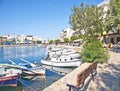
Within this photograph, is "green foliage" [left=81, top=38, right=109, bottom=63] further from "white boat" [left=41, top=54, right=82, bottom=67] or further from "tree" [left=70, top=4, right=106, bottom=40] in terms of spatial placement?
"tree" [left=70, top=4, right=106, bottom=40]

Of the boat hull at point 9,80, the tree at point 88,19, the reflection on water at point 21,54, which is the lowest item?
the reflection on water at point 21,54

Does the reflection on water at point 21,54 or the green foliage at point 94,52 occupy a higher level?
the green foliage at point 94,52

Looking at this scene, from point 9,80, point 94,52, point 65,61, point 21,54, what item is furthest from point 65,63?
point 21,54

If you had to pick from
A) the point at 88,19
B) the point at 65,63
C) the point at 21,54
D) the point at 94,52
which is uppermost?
the point at 88,19

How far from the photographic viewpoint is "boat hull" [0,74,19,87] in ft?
50.5

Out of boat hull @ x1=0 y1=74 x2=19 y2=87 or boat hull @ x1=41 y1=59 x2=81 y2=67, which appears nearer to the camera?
boat hull @ x1=0 y1=74 x2=19 y2=87

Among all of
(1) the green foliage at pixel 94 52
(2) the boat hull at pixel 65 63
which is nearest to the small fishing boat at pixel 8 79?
(1) the green foliage at pixel 94 52

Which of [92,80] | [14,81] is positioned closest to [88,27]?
[14,81]

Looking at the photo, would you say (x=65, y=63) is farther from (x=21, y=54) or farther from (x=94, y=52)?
(x=21, y=54)

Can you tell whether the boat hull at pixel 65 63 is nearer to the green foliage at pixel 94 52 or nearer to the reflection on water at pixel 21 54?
the green foliage at pixel 94 52

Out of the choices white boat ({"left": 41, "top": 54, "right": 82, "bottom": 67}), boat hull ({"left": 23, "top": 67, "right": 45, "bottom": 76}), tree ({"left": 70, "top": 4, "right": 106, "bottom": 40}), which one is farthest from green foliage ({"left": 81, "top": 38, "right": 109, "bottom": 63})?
tree ({"left": 70, "top": 4, "right": 106, "bottom": 40})

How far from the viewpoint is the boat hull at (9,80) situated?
15.4m

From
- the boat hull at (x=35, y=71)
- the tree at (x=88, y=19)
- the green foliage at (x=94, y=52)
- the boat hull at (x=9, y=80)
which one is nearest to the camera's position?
the boat hull at (x=9, y=80)

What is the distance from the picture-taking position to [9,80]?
1565 cm
